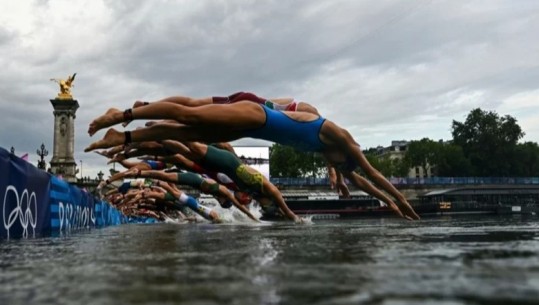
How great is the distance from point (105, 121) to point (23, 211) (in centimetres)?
301

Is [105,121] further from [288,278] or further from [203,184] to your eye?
[203,184]

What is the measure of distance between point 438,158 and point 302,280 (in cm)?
12177

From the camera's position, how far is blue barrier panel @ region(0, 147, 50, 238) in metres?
8.83

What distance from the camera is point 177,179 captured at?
861 inches

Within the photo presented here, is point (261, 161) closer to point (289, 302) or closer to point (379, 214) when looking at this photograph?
point (379, 214)

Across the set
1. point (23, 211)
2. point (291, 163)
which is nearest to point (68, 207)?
point (23, 211)

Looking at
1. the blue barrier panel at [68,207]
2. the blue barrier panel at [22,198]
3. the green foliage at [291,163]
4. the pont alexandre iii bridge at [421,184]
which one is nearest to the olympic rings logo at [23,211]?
the blue barrier panel at [22,198]

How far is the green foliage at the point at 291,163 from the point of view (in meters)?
117

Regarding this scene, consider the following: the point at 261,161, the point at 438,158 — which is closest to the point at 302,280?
the point at 261,161

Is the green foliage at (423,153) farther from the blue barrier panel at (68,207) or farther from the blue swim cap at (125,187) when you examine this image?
the blue barrier panel at (68,207)

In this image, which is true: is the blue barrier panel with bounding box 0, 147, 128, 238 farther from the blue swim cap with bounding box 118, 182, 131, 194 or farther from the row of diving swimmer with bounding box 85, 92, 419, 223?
the blue swim cap with bounding box 118, 182, 131, 194

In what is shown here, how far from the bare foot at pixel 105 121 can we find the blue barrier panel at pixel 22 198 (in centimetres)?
160

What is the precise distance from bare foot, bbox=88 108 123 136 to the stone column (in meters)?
77.0

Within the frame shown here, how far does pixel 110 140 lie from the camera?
9133 mm
